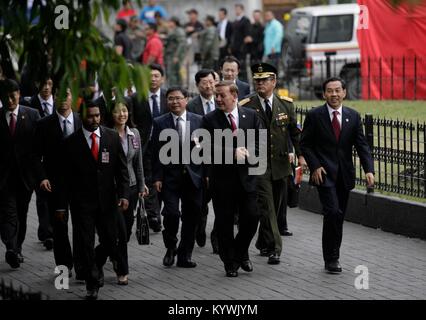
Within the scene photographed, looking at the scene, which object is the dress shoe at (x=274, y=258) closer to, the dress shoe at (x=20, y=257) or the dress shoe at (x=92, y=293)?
the dress shoe at (x=92, y=293)

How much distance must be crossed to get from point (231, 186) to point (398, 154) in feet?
11.5

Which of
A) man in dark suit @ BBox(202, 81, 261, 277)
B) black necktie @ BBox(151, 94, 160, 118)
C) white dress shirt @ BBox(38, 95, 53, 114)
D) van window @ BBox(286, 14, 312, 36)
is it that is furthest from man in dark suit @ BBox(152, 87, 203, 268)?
van window @ BBox(286, 14, 312, 36)

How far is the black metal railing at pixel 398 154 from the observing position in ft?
47.4

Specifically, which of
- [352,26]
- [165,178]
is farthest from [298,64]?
[165,178]

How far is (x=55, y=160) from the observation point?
12.3 m

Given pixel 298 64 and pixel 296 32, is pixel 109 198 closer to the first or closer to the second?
pixel 298 64

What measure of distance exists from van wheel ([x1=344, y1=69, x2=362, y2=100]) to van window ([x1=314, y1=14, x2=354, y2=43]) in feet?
10.9

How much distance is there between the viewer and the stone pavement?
11.3m

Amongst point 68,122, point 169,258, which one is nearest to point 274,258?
point 169,258

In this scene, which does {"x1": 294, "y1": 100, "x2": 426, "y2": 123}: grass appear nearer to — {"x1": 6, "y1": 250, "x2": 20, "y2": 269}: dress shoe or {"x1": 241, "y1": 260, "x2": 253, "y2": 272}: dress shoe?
{"x1": 241, "y1": 260, "x2": 253, "y2": 272}: dress shoe

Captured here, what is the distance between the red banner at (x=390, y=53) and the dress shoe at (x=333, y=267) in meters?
8.90

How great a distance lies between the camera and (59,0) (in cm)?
838

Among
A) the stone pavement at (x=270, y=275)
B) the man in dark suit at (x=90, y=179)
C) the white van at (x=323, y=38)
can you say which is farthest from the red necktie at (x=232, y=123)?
the white van at (x=323, y=38)

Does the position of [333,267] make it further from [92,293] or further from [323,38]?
[323,38]
